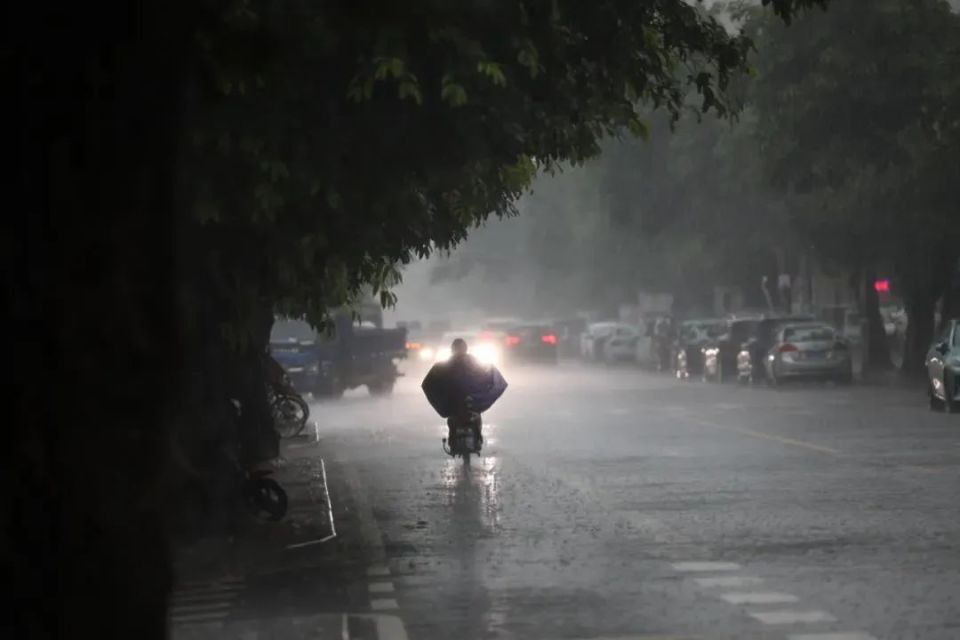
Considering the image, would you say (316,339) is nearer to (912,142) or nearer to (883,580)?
(912,142)

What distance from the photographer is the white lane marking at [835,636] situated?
10.2 m

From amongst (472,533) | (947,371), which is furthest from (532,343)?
(472,533)

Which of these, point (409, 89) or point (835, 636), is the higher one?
point (409, 89)

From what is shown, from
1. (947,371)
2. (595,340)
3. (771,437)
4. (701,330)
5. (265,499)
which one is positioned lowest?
(771,437)

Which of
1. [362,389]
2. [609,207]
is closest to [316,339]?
[362,389]

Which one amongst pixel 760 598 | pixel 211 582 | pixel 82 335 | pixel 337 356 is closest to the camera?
pixel 82 335

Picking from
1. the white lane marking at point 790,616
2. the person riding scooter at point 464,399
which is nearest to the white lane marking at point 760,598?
the white lane marking at point 790,616

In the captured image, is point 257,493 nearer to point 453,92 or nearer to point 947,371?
point 453,92

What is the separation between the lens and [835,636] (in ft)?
33.8

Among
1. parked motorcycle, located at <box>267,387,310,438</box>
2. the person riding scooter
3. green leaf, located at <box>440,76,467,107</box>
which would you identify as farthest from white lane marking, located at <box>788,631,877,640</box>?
parked motorcycle, located at <box>267,387,310,438</box>

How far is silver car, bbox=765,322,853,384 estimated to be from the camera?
154ft

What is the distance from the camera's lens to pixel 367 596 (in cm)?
1262

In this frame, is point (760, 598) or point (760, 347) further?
point (760, 347)

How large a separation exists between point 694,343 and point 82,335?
181 feet
